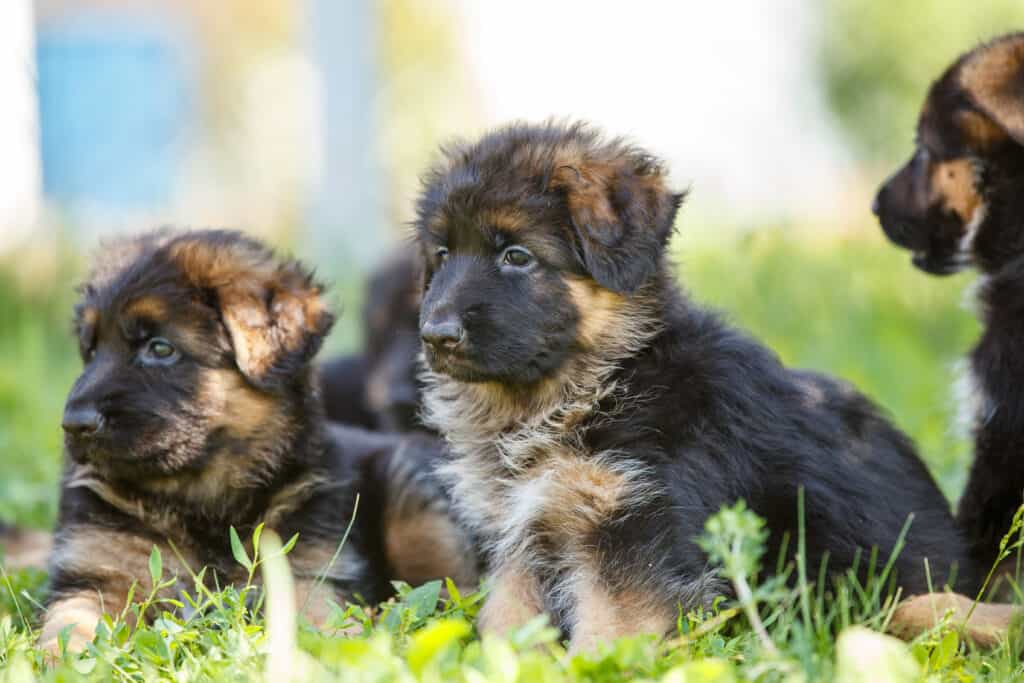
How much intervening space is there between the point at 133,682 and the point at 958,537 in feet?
8.04

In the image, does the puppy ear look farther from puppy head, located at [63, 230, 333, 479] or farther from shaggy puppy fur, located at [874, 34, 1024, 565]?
shaggy puppy fur, located at [874, 34, 1024, 565]

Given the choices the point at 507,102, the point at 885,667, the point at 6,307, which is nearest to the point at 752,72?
the point at 507,102

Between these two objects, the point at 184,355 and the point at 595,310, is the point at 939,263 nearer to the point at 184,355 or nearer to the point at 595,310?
the point at 595,310

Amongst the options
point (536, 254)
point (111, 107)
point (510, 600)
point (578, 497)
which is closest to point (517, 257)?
point (536, 254)

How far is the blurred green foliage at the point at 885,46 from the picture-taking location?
18.0m

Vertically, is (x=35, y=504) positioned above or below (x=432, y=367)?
below

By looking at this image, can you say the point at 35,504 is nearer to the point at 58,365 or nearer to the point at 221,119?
the point at 58,365

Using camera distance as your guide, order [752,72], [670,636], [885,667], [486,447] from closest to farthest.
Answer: [885,667] < [670,636] < [486,447] < [752,72]

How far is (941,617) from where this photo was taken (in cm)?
340

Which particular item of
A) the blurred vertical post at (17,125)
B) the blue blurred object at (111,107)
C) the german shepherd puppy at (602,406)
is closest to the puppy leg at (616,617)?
the german shepherd puppy at (602,406)

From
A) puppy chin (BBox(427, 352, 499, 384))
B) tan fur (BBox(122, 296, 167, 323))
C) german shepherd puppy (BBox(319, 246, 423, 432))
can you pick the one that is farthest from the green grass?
german shepherd puppy (BBox(319, 246, 423, 432))

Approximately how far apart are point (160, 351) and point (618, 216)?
152 centimetres

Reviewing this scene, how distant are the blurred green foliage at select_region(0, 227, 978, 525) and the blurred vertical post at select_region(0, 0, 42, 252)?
1720mm

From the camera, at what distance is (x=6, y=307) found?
9.59 meters
